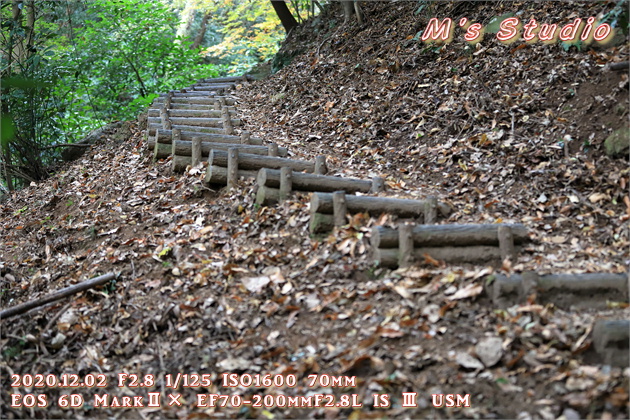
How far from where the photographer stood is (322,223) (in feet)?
16.1

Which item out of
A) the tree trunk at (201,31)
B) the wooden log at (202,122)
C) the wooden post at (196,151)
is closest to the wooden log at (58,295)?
the wooden post at (196,151)

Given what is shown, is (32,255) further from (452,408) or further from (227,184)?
(452,408)

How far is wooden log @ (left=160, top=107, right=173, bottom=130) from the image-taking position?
8156 millimetres

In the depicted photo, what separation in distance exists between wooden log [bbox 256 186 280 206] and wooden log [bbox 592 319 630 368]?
328 centimetres

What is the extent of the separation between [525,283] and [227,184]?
11.8 ft

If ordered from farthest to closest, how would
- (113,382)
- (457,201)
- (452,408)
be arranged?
(457,201)
(113,382)
(452,408)

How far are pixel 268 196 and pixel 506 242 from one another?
2418 millimetres

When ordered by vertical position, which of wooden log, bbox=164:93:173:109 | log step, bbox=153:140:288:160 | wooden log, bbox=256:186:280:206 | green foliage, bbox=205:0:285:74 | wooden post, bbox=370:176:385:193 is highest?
green foliage, bbox=205:0:285:74

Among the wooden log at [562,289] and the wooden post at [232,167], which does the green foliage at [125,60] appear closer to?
the wooden post at [232,167]

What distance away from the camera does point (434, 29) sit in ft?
29.0

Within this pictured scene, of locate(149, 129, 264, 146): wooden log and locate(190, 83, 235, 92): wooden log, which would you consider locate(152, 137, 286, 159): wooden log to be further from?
locate(190, 83, 235, 92): wooden log

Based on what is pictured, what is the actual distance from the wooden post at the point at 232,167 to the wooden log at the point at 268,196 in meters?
0.65

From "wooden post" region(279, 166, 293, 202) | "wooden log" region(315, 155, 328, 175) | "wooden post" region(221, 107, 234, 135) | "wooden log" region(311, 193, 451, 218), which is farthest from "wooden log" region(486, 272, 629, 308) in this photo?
"wooden post" region(221, 107, 234, 135)

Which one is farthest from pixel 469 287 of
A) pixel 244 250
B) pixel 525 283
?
pixel 244 250
